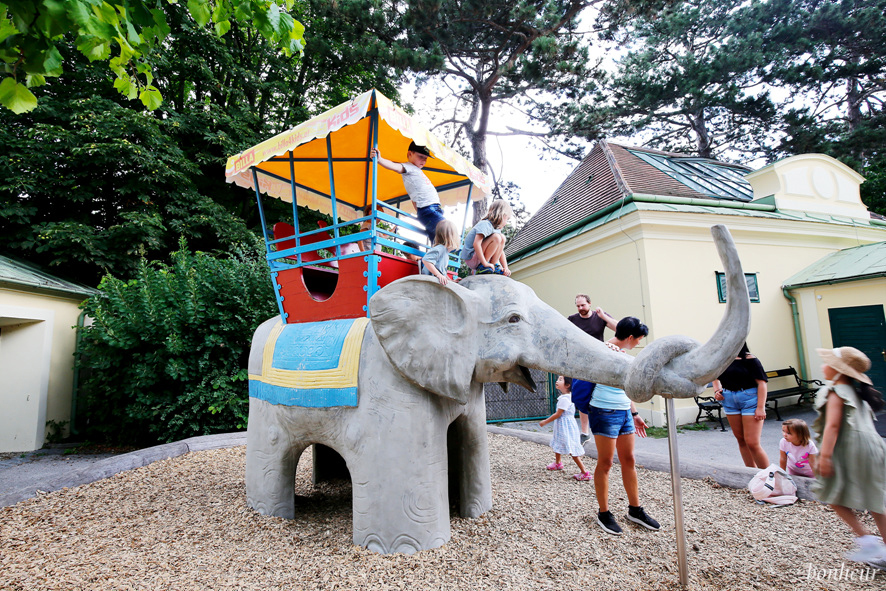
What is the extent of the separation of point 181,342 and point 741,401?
23.7 ft

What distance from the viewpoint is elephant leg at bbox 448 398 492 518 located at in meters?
3.54

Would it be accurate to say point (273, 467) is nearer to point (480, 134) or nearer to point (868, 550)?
point (868, 550)

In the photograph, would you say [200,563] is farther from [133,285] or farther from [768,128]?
[768,128]

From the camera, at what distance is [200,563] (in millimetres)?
2895

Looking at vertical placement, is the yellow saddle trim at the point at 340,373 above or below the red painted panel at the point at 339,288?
below

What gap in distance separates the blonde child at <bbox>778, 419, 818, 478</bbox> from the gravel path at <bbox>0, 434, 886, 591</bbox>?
27 centimetres

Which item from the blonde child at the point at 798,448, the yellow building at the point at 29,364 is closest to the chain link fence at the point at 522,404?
the blonde child at the point at 798,448

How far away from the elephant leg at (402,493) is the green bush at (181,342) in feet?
16.6

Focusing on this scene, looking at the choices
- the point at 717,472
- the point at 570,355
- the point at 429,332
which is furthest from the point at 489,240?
the point at 717,472

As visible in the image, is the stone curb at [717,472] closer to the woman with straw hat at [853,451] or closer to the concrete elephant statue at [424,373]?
the woman with straw hat at [853,451]

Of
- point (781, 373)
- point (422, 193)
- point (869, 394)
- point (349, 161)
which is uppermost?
point (349, 161)

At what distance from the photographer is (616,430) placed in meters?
3.22

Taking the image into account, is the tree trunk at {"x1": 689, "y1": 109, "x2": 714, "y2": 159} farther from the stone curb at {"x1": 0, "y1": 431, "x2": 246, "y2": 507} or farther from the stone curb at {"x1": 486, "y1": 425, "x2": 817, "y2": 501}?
the stone curb at {"x1": 0, "y1": 431, "x2": 246, "y2": 507}

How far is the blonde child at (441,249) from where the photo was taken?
121 inches
